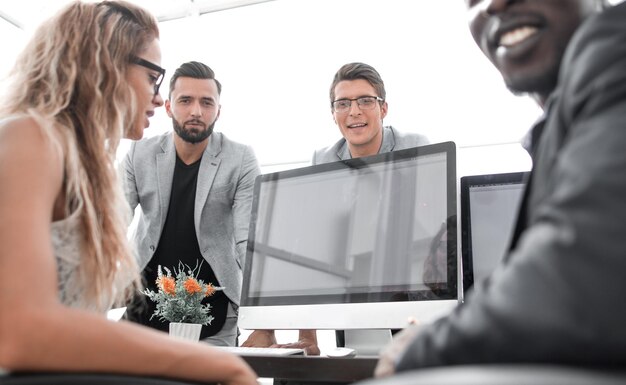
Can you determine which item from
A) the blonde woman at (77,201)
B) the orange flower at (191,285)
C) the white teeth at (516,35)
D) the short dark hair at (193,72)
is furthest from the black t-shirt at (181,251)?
the white teeth at (516,35)

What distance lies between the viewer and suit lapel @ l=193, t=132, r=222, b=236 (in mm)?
2703

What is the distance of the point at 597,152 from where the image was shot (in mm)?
522

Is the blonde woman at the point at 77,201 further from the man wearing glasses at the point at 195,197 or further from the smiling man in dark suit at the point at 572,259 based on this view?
the man wearing glasses at the point at 195,197

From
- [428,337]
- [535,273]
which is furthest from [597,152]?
[428,337]

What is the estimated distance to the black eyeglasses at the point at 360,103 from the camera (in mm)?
3096

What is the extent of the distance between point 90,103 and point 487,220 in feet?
3.53

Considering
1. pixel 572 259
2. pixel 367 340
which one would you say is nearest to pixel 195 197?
pixel 367 340

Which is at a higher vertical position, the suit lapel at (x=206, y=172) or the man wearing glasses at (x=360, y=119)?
the man wearing glasses at (x=360, y=119)

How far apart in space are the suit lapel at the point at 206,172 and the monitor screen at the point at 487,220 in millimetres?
1373

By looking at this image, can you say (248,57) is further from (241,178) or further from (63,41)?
(63,41)

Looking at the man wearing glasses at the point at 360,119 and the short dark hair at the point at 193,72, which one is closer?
the man wearing glasses at the point at 360,119

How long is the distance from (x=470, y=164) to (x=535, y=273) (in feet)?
13.2

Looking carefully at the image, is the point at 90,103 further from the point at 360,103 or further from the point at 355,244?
the point at 360,103

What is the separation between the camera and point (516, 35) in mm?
901
